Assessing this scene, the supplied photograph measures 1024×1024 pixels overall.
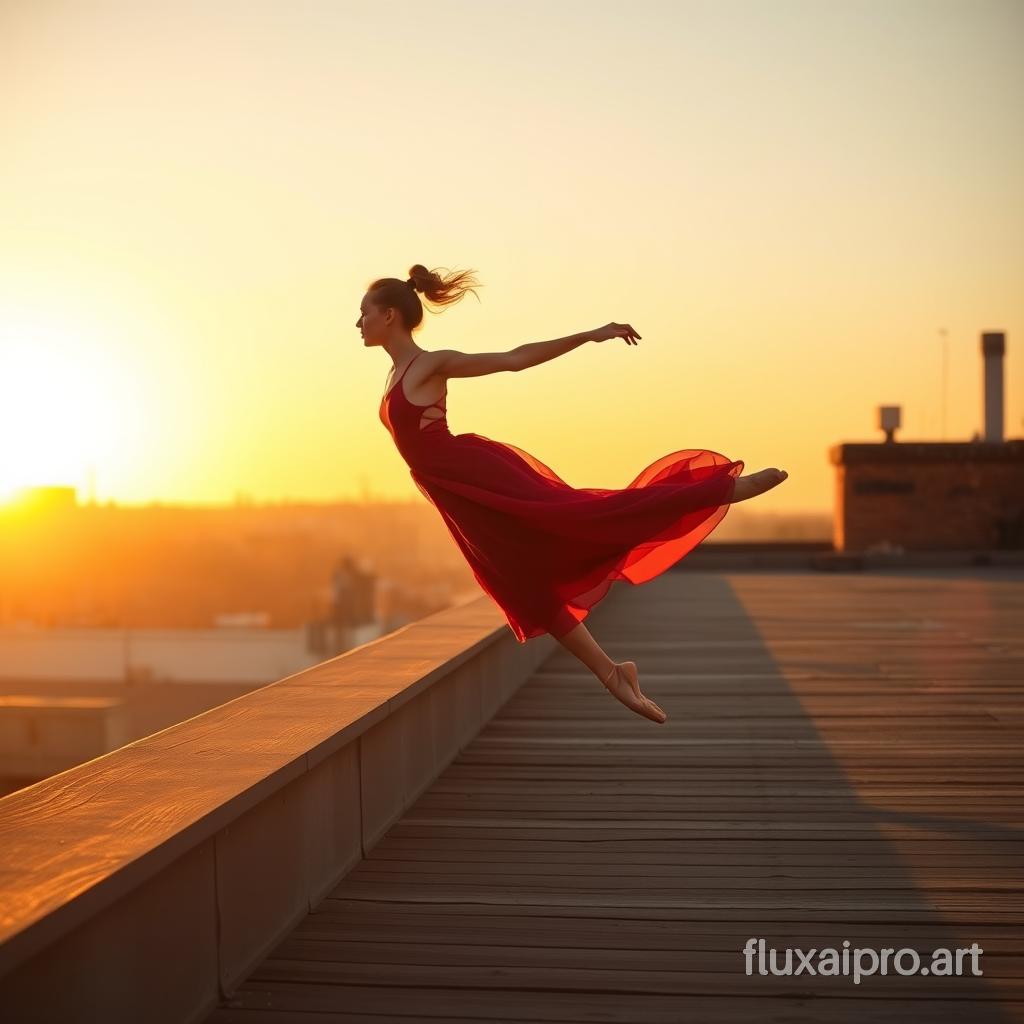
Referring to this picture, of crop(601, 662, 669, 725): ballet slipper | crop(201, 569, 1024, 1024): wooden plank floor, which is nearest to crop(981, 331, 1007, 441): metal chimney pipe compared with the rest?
crop(201, 569, 1024, 1024): wooden plank floor

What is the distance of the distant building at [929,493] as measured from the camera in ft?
57.0

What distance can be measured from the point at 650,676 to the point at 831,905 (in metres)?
4.26

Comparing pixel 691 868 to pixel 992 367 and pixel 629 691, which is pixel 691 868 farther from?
pixel 992 367

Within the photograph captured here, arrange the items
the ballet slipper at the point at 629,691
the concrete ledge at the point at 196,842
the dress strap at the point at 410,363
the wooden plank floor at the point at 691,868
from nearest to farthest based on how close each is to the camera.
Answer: the concrete ledge at the point at 196,842 < the wooden plank floor at the point at 691,868 < the dress strap at the point at 410,363 < the ballet slipper at the point at 629,691

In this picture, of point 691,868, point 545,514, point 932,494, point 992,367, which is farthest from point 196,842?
point 992,367

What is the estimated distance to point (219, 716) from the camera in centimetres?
343

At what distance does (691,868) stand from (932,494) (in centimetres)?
1522

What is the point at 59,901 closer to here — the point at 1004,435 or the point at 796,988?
the point at 796,988

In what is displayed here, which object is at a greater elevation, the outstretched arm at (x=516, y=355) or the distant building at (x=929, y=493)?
the outstretched arm at (x=516, y=355)

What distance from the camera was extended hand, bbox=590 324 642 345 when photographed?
3.88 meters

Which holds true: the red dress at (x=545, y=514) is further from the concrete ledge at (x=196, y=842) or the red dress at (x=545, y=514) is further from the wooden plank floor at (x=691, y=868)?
the wooden plank floor at (x=691, y=868)

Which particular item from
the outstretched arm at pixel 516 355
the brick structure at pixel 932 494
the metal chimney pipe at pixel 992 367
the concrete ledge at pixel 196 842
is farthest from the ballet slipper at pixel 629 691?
the metal chimney pipe at pixel 992 367

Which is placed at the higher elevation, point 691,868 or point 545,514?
point 545,514

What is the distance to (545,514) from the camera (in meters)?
4.16
